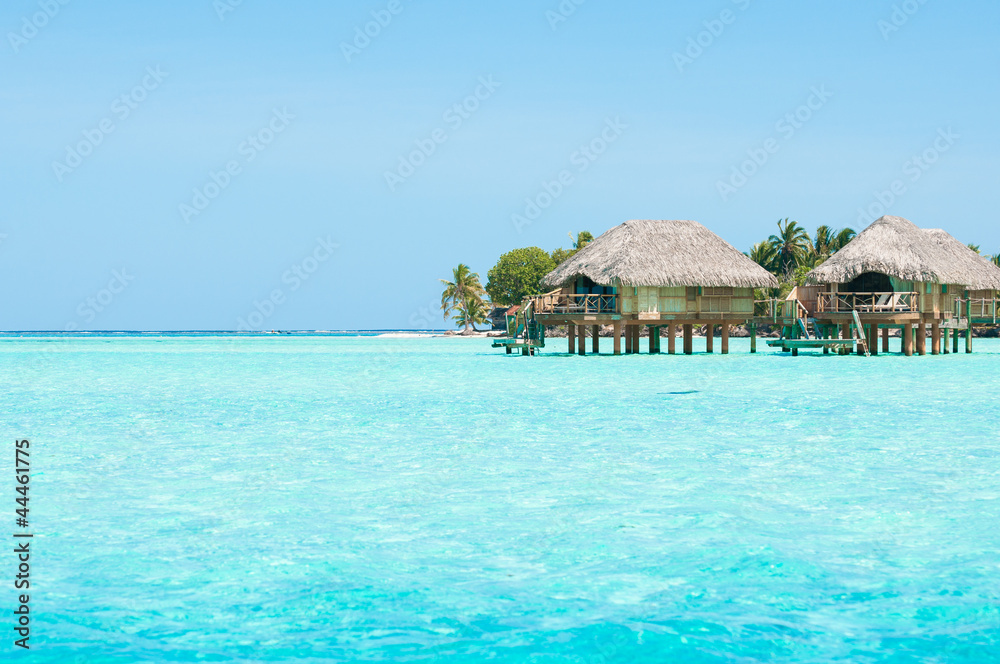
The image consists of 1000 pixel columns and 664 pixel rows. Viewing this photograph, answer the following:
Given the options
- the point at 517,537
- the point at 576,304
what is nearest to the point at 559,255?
the point at 576,304

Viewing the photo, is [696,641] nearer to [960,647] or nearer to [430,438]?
[960,647]

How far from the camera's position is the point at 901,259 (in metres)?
37.5

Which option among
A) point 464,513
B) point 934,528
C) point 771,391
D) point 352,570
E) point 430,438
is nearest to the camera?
point 352,570

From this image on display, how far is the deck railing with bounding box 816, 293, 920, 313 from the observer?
3688 centimetres

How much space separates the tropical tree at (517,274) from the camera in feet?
273

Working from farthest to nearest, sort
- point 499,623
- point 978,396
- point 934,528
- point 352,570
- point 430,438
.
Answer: point 978,396 < point 430,438 < point 934,528 < point 352,570 < point 499,623

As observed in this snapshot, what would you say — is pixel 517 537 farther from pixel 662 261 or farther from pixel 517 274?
pixel 517 274

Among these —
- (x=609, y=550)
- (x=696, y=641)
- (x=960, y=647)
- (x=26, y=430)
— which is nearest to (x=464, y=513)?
(x=609, y=550)

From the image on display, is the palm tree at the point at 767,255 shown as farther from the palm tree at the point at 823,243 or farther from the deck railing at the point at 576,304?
the deck railing at the point at 576,304

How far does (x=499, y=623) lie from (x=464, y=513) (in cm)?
306

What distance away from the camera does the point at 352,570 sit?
24.2 feet

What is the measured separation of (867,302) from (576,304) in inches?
408

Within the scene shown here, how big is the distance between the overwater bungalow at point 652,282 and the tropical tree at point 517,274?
41.0m

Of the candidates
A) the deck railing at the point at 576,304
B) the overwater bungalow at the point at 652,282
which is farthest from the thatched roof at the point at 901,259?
the deck railing at the point at 576,304
